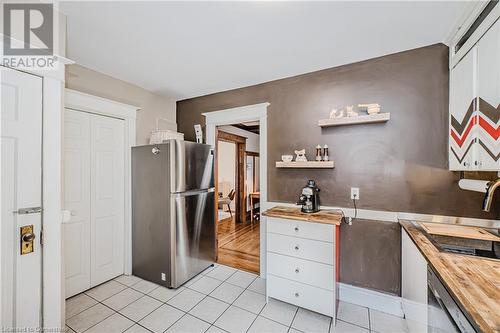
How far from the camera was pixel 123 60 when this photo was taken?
2.16m

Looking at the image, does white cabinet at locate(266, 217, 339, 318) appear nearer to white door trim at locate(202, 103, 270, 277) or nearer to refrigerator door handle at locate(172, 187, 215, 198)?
white door trim at locate(202, 103, 270, 277)

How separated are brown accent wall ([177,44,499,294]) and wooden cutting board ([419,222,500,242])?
17 centimetres

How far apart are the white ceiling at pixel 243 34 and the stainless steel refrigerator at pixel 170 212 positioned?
945 mm

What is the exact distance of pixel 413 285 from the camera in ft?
5.12

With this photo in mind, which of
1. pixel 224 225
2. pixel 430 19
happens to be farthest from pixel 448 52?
pixel 224 225

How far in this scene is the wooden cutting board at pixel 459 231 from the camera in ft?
4.74

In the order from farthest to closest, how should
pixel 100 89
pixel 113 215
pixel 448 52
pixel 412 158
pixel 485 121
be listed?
pixel 113 215 < pixel 100 89 < pixel 412 158 < pixel 448 52 < pixel 485 121

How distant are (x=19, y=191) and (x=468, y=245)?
10.1ft

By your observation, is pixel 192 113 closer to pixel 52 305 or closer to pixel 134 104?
pixel 134 104

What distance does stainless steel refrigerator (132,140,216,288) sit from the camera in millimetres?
2395

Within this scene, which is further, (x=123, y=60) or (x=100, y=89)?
(x=100, y=89)

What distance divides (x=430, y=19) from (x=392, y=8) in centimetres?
37

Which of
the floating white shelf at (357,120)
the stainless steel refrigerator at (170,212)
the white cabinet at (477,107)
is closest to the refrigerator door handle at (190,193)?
the stainless steel refrigerator at (170,212)

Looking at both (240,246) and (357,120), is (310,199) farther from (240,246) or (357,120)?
(240,246)
